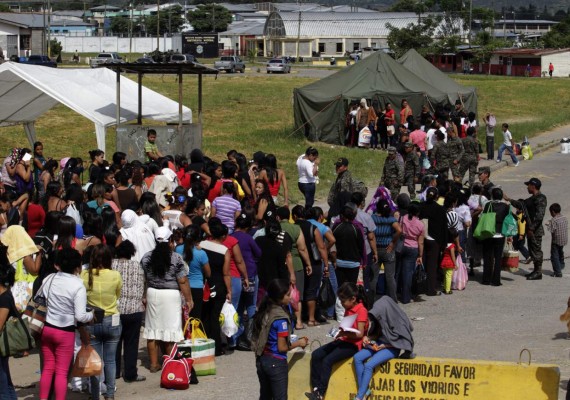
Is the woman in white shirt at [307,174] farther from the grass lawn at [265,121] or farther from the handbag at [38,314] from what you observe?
the handbag at [38,314]

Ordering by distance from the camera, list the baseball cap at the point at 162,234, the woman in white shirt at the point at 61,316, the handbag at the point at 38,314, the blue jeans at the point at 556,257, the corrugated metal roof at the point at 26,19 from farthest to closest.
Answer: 1. the corrugated metal roof at the point at 26,19
2. the blue jeans at the point at 556,257
3. the baseball cap at the point at 162,234
4. the handbag at the point at 38,314
5. the woman in white shirt at the point at 61,316

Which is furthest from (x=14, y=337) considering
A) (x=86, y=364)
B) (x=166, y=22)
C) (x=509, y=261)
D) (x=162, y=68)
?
(x=166, y=22)

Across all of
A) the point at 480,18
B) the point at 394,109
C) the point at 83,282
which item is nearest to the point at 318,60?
the point at 480,18

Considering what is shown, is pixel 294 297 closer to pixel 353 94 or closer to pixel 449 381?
pixel 449 381

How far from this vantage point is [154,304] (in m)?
10.3

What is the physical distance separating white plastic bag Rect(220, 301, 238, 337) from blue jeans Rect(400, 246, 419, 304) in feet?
10.2

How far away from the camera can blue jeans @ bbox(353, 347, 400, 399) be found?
893 centimetres

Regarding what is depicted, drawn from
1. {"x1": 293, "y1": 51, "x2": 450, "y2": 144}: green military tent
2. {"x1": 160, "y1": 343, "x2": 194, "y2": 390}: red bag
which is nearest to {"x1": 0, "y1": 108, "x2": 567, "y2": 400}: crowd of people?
{"x1": 160, "y1": 343, "x2": 194, "y2": 390}: red bag

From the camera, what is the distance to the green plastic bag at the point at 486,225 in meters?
14.7

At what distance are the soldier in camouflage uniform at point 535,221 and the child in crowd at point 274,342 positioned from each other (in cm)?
777

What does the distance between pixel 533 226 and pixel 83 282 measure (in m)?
8.28

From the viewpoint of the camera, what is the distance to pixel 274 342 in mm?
8398

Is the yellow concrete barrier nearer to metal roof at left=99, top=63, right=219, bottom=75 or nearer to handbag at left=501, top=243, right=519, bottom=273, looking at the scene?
handbag at left=501, top=243, right=519, bottom=273

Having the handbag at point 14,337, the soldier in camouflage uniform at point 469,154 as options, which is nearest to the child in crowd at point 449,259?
the handbag at point 14,337
